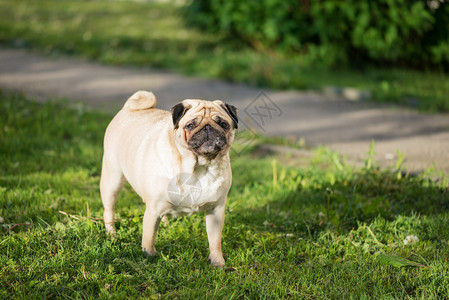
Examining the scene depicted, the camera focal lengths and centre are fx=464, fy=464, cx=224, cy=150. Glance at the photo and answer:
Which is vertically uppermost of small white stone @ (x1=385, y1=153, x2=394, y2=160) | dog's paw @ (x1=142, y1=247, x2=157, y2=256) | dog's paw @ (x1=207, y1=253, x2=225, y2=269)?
dog's paw @ (x1=142, y1=247, x2=157, y2=256)

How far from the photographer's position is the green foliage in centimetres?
903

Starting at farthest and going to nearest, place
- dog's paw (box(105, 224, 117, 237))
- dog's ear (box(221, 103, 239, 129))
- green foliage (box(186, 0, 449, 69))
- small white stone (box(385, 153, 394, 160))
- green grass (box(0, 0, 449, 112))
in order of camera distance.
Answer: green foliage (box(186, 0, 449, 69))
green grass (box(0, 0, 449, 112))
small white stone (box(385, 153, 394, 160))
dog's paw (box(105, 224, 117, 237))
dog's ear (box(221, 103, 239, 129))

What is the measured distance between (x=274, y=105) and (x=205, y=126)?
15.4ft

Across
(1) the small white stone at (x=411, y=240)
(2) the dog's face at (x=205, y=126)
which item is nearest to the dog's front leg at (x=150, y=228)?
(2) the dog's face at (x=205, y=126)

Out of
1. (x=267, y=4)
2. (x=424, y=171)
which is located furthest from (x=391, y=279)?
(x=267, y=4)

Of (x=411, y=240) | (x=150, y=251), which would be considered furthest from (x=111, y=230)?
(x=411, y=240)

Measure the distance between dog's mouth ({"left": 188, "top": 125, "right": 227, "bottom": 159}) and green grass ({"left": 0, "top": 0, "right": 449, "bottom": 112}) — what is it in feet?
18.8

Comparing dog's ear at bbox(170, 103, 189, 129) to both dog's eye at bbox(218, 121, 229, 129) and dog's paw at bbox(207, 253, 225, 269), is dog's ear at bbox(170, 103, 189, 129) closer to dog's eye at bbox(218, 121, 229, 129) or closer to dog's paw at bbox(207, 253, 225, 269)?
dog's eye at bbox(218, 121, 229, 129)

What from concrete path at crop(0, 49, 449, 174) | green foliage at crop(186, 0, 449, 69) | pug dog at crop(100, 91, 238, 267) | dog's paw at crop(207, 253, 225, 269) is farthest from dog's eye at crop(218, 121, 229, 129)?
green foliage at crop(186, 0, 449, 69)

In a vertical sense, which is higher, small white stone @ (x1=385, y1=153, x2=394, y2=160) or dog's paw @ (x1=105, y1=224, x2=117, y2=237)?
dog's paw @ (x1=105, y1=224, x2=117, y2=237)

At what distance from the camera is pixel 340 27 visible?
931cm

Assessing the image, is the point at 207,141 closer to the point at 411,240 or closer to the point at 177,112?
the point at 177,112

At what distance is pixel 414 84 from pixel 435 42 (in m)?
1.48

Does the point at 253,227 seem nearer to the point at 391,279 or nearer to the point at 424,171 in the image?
the point at 391,279
